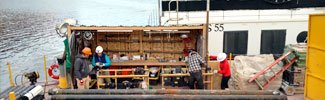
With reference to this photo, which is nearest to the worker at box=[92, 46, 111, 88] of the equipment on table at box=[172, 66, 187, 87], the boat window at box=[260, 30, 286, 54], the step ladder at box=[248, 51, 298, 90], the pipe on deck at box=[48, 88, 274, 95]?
the equipment on table at box=[172, 66, 187, 87]

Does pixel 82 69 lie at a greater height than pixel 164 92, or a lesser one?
greater

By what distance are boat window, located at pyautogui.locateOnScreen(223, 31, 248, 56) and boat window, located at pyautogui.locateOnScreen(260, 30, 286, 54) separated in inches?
32.8

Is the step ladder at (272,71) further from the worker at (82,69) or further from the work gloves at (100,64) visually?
the worker at (82,69)

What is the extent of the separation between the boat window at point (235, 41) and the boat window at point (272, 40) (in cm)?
83

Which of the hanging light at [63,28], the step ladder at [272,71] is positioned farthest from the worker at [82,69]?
the step ladder at [272,71]

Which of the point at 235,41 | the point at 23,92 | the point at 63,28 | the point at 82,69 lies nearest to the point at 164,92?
the point at 82,69

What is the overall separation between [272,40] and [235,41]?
1.73 metres

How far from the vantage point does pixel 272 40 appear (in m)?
16.4

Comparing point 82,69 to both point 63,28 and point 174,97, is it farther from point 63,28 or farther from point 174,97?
point 174,97

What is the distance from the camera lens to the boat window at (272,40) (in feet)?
53.4

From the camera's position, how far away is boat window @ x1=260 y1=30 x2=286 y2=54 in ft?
53.4

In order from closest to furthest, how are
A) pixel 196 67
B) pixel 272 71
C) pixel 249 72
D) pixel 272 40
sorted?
pixel 196 67 → pixel 272 71 → pixel 249 72 → pixel 272 40

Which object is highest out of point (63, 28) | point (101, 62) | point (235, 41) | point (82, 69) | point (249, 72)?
point (63, 28)

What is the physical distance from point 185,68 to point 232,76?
5.45 feet
